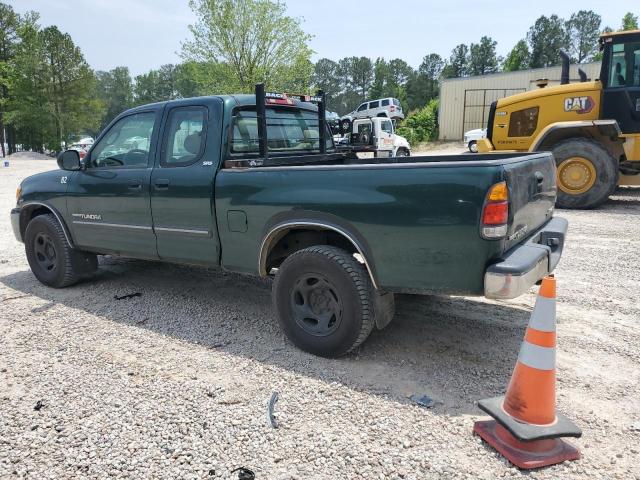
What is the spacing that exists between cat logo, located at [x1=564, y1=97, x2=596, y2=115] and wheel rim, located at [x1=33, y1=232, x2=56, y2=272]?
911 centimetres

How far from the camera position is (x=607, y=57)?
348 inches

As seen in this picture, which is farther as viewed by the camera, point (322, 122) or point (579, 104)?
point (579, 104)

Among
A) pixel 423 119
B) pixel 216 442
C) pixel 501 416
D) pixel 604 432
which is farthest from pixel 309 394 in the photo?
pixel 423 119

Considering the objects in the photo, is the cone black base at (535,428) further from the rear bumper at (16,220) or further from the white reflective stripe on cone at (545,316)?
the rear bumper at (16,220)

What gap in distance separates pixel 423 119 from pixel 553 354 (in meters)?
36.1

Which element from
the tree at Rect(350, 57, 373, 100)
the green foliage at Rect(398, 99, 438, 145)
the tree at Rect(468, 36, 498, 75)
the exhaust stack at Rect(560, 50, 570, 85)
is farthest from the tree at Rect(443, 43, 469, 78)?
the exhaust stack at Rect(560, 50, 570, 85)

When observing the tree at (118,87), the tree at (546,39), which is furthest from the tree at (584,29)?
the tree at (118,87)

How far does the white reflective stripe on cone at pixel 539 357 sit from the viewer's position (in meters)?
2.54

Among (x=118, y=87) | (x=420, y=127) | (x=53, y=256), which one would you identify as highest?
(x=118, y=87)

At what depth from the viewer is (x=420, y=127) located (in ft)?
119

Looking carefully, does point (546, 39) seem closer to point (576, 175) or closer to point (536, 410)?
point (576, 175)

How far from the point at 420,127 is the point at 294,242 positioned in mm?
34049

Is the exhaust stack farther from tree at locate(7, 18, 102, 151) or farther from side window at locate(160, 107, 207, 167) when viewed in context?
tree at locate(7, 18, 102, 151)

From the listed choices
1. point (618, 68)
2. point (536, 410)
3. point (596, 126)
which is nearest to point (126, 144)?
point (536, 410)
